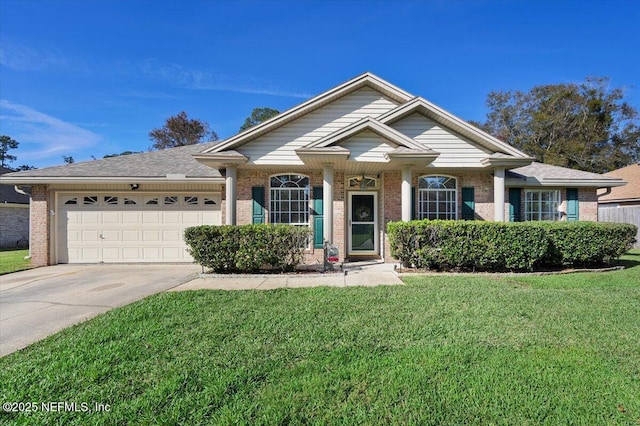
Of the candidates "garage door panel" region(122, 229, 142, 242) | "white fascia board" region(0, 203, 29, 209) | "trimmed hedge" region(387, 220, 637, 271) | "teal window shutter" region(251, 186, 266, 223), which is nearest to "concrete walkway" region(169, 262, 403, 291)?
"trimmed hedge" region(387, 220, 637, 271)

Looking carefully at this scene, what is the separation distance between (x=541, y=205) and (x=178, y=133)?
1328 inches

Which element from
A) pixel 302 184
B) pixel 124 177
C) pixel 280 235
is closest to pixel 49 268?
pixel 124 177

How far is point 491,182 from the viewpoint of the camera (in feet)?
32.0

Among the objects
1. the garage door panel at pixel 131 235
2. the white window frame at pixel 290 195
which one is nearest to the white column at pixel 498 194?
the white window frame at pixel 290 195

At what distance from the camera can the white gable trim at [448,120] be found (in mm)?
8820

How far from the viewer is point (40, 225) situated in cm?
949

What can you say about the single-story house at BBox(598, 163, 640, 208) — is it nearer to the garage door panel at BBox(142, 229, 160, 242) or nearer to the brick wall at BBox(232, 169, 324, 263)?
the brick wall at BBox(232, 169, 324, 263)

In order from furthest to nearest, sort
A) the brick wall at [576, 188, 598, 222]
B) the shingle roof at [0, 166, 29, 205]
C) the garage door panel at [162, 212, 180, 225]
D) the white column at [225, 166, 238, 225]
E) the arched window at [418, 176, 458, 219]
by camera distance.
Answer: the shingle roof at [0, 166, 29, 205] < the brick wall at [576, 188, 598, 222] < the arched window at [418, 176, 458, 219] < the garage door panel at [162, 212, 180, 225] < the white column at [225, 166, 238, 225]

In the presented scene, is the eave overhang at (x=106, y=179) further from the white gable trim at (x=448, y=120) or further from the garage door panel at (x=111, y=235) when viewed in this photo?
the white gable trim at (x=448, y=120)

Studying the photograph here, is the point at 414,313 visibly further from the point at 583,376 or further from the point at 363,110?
the point at 363,110

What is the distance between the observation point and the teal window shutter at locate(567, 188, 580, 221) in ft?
34.0

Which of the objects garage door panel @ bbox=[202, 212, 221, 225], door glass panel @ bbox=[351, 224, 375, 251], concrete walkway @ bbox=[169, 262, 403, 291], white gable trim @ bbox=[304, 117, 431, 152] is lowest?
concrete walkway @ bbox=[169, 262, 403, 291]

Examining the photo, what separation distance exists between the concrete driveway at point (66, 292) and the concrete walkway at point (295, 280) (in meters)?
0.68

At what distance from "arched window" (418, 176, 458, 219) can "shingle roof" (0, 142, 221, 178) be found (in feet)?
22.8
